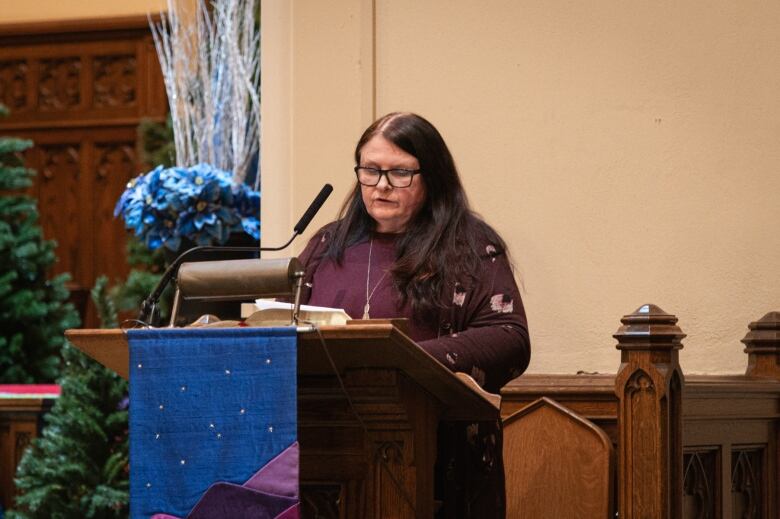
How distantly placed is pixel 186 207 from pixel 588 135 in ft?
4.43

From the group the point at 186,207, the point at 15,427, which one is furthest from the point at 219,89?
the point at 15,427

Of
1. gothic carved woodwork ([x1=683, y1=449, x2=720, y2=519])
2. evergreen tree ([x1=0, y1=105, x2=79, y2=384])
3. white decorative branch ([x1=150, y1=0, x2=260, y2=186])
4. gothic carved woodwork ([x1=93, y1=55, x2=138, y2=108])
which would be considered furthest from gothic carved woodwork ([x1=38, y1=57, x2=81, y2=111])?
gothic carved woodwork ([x1=683, y1=449, x2=720, y2=519])

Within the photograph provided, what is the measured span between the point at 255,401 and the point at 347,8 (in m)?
2.44

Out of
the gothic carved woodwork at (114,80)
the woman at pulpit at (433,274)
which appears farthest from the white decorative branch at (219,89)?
the gothic carved woodwork at (114,80)

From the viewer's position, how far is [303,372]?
7.50ft

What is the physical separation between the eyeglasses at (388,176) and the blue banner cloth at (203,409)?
2.58 ft

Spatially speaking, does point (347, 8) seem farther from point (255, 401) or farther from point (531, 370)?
point (255, 401)

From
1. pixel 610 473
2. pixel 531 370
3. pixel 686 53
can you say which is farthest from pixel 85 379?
pixel 686 53

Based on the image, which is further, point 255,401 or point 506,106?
point 506,106

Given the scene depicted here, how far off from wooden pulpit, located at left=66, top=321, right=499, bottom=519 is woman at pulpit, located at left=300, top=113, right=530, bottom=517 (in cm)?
24

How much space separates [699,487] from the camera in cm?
333

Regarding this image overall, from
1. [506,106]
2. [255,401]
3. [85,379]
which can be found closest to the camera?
[255,401]

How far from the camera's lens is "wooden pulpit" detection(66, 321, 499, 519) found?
2.16 m

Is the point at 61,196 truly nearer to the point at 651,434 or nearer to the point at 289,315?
the point at 651,434
